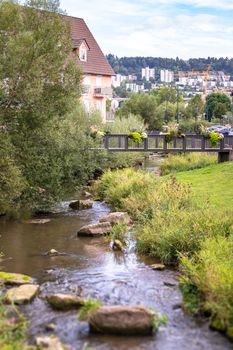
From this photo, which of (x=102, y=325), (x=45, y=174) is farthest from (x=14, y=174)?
(x=102, y=325)

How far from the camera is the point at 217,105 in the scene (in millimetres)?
111125

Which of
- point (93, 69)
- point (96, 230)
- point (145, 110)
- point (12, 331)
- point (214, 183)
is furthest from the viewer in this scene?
point (145, 110)

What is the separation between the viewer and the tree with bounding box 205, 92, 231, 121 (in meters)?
111

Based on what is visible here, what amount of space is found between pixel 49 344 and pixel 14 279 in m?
5.00

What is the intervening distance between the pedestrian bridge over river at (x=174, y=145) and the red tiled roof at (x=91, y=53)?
779 inches

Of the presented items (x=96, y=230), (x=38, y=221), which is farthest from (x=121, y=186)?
(x=96, y=230)

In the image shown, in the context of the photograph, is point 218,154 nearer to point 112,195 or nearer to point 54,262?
point 112,195

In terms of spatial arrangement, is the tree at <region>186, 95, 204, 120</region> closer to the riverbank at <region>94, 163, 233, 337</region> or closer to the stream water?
the riverbank at <region>94, 163, 233, 337</region>

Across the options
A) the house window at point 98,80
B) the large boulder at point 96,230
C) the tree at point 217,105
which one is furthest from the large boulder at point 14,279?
the tree at point 217,105

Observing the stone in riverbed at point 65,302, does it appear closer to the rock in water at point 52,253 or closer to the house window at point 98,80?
the rock in water at point 52,253

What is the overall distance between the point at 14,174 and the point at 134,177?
8.38 meters

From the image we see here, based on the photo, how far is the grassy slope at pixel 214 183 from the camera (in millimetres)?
23784

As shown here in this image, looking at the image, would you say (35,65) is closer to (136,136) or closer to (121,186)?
(121,186)

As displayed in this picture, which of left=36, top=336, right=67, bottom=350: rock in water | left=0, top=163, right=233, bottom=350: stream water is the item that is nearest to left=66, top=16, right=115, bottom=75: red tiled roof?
left=0, top=163, right=233, bottom=350: stream water
